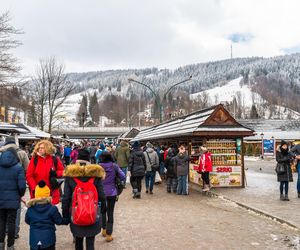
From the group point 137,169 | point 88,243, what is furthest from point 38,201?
point 137,169

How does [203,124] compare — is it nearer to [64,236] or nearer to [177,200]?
[177,200]

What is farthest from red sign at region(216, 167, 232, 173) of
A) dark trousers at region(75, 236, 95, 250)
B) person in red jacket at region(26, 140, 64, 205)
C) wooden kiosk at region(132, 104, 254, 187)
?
dark trousers at region(75, 236, 95, 250)

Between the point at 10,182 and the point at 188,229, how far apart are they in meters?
3.96

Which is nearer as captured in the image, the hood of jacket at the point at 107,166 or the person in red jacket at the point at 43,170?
the person in red jacket at the point at 43,170

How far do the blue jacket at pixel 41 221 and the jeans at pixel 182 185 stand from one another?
954cm

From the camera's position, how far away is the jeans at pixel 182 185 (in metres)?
14.7

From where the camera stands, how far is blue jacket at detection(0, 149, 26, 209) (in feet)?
21.0

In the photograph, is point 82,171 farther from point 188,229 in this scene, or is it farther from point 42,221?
point 188,229

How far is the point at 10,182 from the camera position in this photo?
254 inches

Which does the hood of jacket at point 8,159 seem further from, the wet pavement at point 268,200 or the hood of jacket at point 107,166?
the wet pavement at point 268,200

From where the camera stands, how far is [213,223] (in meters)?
9.25

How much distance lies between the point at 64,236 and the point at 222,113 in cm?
1029

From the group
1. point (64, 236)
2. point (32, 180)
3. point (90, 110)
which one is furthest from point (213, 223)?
Result: point (90, 110)

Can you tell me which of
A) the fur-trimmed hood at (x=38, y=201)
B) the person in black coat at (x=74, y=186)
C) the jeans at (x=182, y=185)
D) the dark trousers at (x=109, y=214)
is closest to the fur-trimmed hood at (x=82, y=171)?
the person in black coat at (x=74, y=186)
